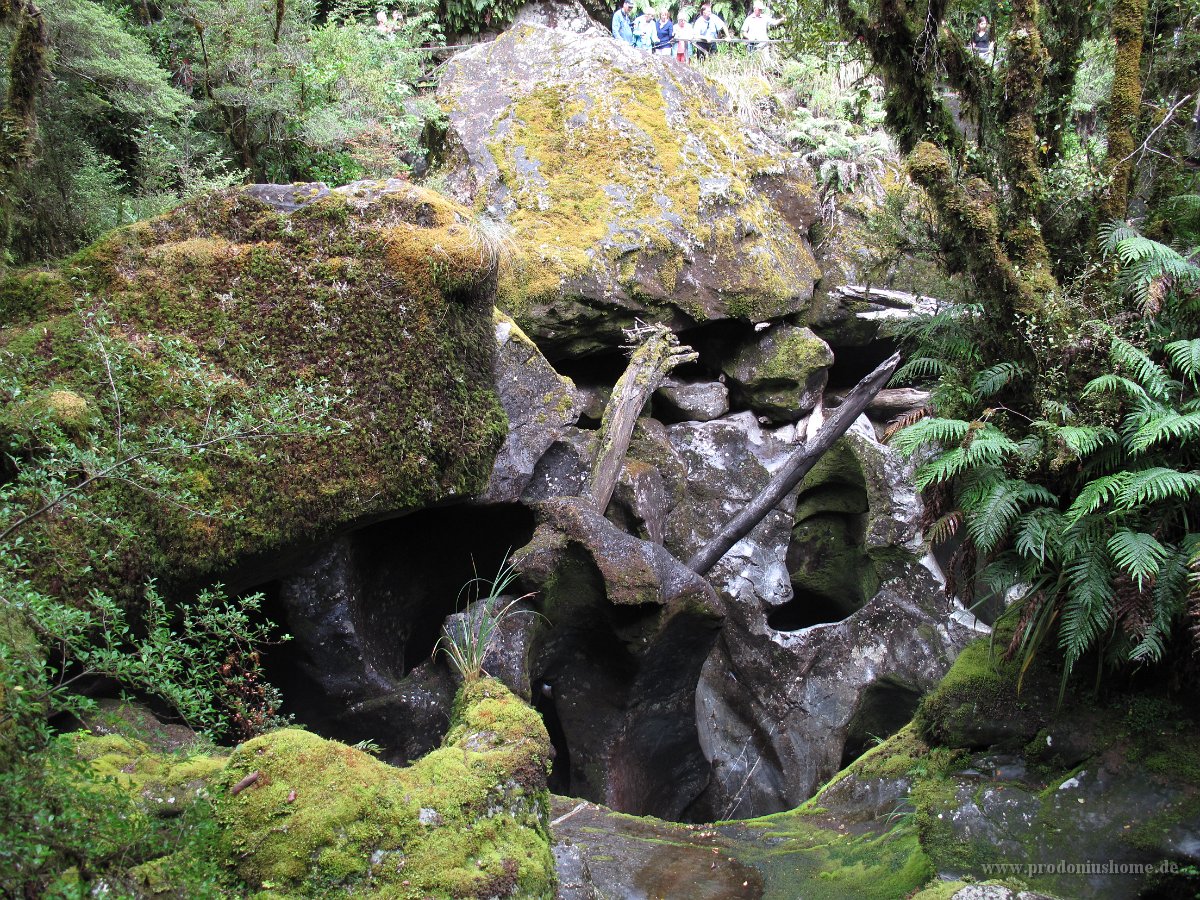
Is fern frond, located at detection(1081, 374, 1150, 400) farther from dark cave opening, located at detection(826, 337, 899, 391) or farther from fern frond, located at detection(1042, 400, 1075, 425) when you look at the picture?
dark cave opening, located at detection(826, 337, 899, 391)

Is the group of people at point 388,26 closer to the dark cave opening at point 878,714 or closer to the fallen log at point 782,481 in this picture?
the fallen log at point 782,481

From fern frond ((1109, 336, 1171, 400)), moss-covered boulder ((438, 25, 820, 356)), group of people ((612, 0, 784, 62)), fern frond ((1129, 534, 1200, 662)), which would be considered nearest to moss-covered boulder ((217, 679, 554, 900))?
fern frond ((1129, 534, 1200, 662))

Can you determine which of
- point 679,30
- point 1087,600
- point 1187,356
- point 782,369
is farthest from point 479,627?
point 679,30

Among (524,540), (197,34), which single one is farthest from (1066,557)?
(197,34)

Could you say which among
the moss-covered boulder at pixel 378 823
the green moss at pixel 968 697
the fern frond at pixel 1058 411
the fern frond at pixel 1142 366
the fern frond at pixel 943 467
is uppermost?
the fern frond at pixel 1142 366

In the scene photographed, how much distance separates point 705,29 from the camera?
14070 millimetres

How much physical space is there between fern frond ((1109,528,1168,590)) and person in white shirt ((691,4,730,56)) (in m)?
12.0

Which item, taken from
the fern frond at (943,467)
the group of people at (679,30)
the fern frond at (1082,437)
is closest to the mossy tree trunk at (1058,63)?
the fern frond at (1082,437)

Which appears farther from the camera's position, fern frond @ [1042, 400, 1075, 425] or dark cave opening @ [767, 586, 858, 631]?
dark cave opening @ [767, 586, 858, 631]

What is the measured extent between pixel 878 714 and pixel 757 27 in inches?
415

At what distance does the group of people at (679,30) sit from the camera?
548 inches

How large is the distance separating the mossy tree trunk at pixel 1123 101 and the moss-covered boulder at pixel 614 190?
4387 millimetres
